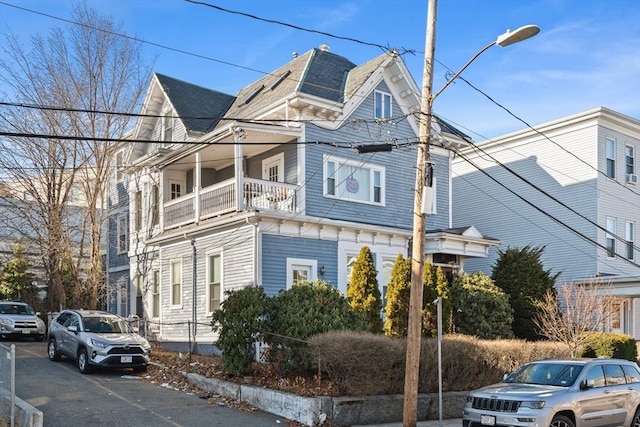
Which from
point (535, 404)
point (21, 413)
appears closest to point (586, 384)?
point (535, 404)

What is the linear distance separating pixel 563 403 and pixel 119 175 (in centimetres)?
2409

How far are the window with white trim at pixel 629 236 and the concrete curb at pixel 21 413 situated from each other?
2649cm

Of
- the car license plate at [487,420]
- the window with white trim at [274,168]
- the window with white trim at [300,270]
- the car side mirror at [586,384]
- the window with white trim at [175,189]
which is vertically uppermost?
the window with white trim at [274,168]

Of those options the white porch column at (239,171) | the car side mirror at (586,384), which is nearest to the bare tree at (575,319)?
the car side mirror at (586,384)

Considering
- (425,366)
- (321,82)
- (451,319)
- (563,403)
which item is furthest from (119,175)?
(563,403)

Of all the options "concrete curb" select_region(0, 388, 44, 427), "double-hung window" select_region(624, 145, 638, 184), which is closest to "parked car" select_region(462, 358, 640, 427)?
"concrete curb" select_region(0, 388, 44, 427)

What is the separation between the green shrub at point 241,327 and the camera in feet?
48.4

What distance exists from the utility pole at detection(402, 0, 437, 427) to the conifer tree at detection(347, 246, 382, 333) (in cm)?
583

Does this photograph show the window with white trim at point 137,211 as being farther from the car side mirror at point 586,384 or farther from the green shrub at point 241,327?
the car side mirror at point 586,384

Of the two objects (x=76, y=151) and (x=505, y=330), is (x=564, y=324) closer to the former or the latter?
(x=505, y=330)

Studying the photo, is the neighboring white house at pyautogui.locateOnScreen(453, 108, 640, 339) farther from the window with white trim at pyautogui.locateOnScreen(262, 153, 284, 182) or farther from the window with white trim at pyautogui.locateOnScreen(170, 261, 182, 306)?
the window with white trim at pyautogui.locateOnScreen(170, 261, 182, 306)

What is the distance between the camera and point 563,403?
35.9 feet

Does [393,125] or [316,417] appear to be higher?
[393,125]

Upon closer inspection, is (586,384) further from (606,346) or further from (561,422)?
(606,346)
